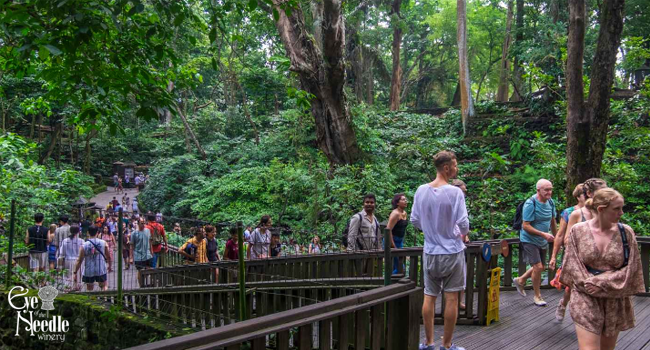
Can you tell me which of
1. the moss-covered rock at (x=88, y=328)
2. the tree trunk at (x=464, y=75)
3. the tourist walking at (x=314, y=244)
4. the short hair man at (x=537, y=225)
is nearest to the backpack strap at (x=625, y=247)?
the short hair man at (x=537, y=225)

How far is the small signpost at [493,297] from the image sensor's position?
18.2 feet

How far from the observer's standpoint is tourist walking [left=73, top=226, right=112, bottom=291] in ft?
26.7

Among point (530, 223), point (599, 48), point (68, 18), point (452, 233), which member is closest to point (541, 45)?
point (599, 48)

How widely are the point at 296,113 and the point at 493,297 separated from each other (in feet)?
48.8

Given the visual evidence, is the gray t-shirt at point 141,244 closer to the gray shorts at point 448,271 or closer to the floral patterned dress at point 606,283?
the gray shorts at point 448,271

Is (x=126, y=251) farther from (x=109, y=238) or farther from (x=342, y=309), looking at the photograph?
(x=342, y=309)

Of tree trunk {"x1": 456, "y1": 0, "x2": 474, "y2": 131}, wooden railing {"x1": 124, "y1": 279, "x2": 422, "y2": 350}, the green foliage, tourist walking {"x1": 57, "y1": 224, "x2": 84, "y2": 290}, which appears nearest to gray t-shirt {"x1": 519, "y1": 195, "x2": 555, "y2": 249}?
wooden railing {"x1": 124, "y1": 279, "x2": 422, "y2": 350}

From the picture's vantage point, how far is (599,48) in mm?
9914

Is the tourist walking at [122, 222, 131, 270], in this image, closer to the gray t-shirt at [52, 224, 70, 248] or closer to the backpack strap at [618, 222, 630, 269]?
the gray t-shirt at [52, 224, 70, 248]

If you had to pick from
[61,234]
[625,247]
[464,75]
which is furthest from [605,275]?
[464,75]

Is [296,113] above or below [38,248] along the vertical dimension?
above

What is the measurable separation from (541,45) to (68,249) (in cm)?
1799
